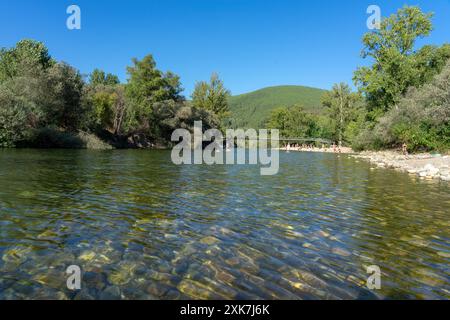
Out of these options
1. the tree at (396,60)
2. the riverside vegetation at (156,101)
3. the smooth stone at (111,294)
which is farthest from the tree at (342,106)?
the smooth stone at (111,294)

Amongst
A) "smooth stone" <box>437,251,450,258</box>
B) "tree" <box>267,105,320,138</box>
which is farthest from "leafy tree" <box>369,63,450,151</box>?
"tree" <box>267,105,320,138</box>

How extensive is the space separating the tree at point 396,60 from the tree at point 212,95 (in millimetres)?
49171

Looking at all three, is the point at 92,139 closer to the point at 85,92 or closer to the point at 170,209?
the point at 85,92

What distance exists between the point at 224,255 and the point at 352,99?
3903 inches

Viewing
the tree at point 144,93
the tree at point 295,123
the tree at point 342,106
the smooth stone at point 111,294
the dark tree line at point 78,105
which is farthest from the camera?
the tree at point 295,123

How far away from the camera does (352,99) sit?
9619cm

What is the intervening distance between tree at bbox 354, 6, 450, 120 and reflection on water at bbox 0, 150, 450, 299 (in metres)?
40.2

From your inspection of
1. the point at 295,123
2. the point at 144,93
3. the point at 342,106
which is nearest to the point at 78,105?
the point at 144,93

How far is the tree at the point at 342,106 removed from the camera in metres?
93.8

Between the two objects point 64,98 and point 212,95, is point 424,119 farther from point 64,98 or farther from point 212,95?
point 212,95

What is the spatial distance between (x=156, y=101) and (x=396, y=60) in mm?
40855

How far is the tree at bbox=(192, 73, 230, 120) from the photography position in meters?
94.7

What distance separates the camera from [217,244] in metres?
6.25

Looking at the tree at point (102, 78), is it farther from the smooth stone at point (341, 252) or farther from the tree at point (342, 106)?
the smooth stone at point (341, 252)
